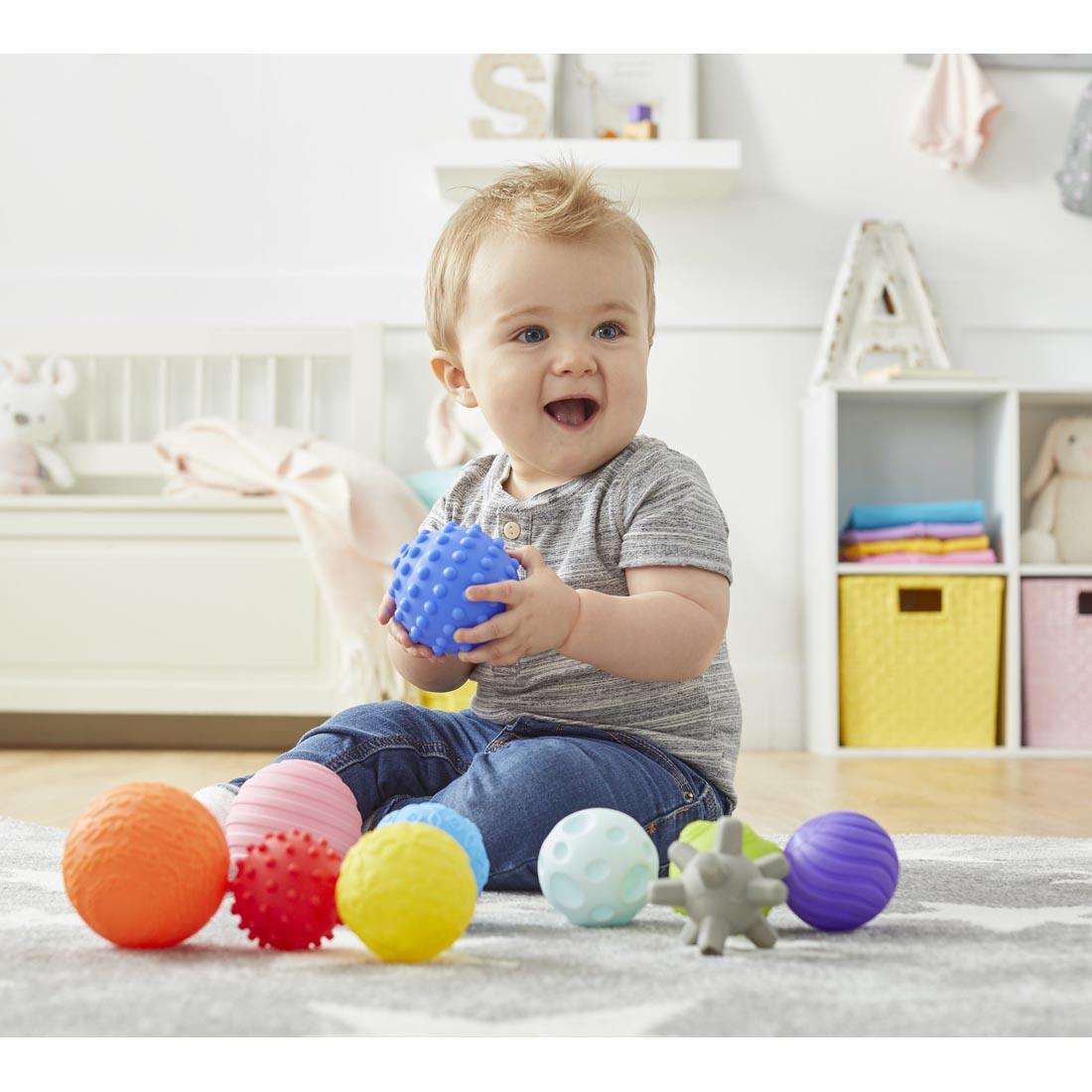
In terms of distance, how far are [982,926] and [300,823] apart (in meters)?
0.39

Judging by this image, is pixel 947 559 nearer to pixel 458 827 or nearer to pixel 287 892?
pixel 458 827

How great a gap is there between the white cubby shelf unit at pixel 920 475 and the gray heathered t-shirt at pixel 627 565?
4.20 feet

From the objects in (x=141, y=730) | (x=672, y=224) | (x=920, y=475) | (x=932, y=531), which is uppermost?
(x=672, y=224)

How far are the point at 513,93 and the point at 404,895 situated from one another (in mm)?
2051

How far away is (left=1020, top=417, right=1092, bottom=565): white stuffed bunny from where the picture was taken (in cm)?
233

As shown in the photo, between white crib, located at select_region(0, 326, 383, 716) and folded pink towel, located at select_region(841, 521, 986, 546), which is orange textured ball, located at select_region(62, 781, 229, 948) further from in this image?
folded pink towel, located at select_region(841, 521, 986, 546)

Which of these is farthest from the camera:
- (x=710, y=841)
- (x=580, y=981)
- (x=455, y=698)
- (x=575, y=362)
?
(x=455, y=698)

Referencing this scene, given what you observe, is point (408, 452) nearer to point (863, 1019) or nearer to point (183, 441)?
point (183, 441)

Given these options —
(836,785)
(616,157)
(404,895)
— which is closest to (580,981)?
(404,895)

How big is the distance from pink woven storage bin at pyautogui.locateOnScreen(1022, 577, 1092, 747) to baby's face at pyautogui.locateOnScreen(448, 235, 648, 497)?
1.47 metres

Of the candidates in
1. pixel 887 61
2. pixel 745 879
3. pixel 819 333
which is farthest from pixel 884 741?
pixel 745 879

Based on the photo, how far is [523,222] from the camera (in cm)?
97

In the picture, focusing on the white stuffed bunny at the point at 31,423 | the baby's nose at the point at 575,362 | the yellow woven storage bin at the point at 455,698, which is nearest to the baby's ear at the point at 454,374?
the baby's nose at the point at 575,362

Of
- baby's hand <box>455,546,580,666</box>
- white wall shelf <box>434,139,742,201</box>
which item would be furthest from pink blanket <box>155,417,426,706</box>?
baby's hand <box>455,546,580,666</box>
